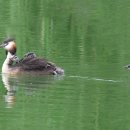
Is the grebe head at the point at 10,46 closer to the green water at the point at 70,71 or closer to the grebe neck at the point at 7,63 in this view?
the grebe neck at the point at 7,63

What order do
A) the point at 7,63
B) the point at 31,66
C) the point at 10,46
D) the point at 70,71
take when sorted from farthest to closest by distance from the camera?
1. the point at 10,46
2. the point at 7,63
3. the point at 31,66
4. the point at 70,71

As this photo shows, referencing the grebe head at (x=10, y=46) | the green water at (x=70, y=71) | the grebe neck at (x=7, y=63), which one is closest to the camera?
the green water at (x=70, y=71)

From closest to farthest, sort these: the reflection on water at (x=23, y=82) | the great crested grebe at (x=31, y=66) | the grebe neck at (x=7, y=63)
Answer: the reflection on water at (x=23, y=82), the great crested grebe at (x=31, y=66), the grebe neck at (x=7, y=63)

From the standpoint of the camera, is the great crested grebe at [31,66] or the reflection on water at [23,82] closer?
the reflection on water at [23,82]

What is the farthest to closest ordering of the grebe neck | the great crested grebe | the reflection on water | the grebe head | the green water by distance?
1. the grebe head
2. the grebe neck
3. the great crested grebe
4. the reflection on water
5. the green water

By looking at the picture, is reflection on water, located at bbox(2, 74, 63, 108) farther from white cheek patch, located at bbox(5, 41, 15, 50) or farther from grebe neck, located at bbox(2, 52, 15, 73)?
white cheek patch, located at bbox(5, 41, 15, 50)

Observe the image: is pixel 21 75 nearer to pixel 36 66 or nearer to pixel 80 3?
pixel 36 66

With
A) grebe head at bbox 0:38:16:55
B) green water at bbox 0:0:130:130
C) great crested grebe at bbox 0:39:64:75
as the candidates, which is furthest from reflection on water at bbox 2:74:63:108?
grebe head at bbox 0:38:16:55

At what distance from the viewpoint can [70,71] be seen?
18766 mm

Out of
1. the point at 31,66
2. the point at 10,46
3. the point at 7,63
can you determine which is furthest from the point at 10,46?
the point at 31,66

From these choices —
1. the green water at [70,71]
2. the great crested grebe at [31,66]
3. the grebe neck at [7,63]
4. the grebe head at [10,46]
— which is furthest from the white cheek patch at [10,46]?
the green water at [70,71]

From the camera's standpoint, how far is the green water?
14.5 meters

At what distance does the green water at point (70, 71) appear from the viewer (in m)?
14.5

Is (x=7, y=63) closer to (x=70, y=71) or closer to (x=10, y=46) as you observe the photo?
(x=10, y=46)
